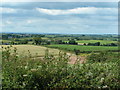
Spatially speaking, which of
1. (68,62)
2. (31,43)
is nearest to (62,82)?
(68,62)

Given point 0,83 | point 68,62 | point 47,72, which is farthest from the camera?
point 68,62

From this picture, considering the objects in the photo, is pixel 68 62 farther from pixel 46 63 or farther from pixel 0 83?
pixel 0 83

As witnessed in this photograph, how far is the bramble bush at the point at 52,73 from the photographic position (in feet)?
8.77

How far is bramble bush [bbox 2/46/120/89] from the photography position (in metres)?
2.67

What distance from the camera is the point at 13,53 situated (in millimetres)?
2973

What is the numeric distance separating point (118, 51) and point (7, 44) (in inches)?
92.1

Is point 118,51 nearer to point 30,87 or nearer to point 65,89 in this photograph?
point 65,89

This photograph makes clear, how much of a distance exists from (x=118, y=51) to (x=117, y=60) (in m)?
0.70

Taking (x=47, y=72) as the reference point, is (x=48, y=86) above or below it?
below

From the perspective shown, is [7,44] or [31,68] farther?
[7,44]

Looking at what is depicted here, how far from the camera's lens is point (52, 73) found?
2842 mm

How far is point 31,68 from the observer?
9.39ft

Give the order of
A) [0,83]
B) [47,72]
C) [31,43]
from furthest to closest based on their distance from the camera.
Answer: [31,43] → [47,72] → [0,83]

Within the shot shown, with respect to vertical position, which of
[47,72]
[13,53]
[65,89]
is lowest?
Answer: [65,89]
